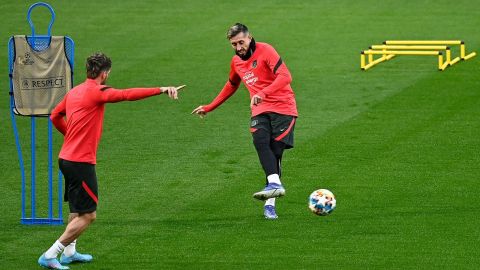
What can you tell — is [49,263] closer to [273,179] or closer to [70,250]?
[70,250]

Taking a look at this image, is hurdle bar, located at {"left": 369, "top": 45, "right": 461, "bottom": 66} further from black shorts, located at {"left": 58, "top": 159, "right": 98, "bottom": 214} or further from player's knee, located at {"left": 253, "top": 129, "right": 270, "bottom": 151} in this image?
black shorts, located at {"left": 58, "top": 159, "right": 98, "bottom": 214}

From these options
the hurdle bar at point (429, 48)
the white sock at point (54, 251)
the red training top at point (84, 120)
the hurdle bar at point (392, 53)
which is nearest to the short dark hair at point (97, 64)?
the red training top at point (84, 120)

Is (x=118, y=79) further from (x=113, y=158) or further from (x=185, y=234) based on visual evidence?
(x=185, y=234)

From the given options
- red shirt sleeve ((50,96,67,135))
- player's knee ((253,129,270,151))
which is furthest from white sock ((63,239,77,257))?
player's knee ((253,129,270,151))

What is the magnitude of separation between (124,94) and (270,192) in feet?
7.82

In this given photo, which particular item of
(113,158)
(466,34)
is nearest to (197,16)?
(466,34)

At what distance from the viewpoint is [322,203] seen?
1414cm

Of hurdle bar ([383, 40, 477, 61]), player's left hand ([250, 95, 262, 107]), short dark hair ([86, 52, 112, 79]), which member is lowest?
player's left hand ([250, 95, 262, 107])

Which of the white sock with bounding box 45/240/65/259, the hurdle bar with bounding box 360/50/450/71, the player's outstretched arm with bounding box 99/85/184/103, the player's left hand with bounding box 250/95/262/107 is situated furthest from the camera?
the hurdle bar with bounding box 360/50/450/71

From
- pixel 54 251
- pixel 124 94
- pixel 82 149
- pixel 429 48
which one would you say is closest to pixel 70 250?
pixel 54 251

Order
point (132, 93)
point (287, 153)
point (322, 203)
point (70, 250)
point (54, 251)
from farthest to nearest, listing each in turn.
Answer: point (287, 153)
point (322, 203)
point (70, 250)
point (54, 251)
point (132, 93)

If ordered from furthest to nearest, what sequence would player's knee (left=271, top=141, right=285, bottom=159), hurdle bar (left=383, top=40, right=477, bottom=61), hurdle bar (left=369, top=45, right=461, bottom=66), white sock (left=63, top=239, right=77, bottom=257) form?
1. hurdle bar (left=383, top=40, right=477, bottom=61)
2. hurdle bar (left=369, top=45, right=461, bottom=66)
3. player's knee (left=271, top=141, right=285, bottom=159)
4. white sock (left=63, top=239, right=77, bottom=257)

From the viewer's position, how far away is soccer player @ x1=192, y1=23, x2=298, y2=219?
47.4ft

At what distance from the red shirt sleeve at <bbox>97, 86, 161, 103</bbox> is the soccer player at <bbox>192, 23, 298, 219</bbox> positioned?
2218 millimetres
